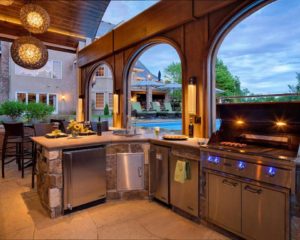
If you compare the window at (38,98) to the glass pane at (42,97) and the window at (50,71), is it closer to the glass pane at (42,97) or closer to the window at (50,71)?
the glass pane at (42,97)

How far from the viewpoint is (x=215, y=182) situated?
2.52 meters

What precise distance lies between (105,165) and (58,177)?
676mm

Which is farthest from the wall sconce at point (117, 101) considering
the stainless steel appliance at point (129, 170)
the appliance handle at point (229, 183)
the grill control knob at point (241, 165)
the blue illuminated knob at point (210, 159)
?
the grill control knob at point (241, 165)

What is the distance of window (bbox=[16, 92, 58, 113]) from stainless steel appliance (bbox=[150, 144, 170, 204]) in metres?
10.6

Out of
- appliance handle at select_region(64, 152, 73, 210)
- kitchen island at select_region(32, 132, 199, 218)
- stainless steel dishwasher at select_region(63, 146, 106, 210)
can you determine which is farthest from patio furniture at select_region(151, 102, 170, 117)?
appliance handle at select_region(64, 152, 73, 210)

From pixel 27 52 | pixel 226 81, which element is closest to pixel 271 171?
pixel 226 81

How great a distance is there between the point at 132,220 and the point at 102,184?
0.74m

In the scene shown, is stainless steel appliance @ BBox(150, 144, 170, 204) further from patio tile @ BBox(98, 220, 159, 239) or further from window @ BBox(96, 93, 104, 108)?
window @ BBox(96, 93, 104, 108)

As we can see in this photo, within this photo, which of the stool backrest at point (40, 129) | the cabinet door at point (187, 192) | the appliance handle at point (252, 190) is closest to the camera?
the appliance handle at point (252, 190)

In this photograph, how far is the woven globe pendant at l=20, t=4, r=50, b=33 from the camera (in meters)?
3.79

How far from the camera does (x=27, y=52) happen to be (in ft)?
14.5

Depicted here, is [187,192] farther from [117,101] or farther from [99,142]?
[117,101]

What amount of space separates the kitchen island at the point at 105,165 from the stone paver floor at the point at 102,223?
0.52ft

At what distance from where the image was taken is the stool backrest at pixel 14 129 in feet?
15.2
